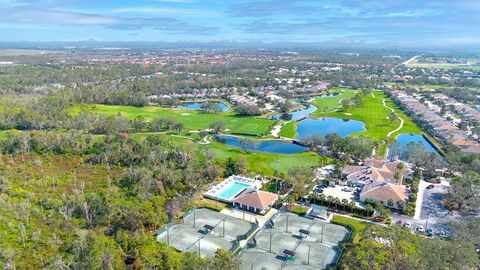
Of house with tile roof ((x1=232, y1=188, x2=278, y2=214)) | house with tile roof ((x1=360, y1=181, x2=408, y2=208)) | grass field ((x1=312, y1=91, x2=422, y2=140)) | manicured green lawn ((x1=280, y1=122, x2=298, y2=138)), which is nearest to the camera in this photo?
house with tile roof ((x1=232, y1=188, x2=278, y2=214))

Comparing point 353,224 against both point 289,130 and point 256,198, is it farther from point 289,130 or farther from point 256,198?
point 289,130

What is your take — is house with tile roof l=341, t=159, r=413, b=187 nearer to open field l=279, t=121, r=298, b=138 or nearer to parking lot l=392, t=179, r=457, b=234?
parking lot l=392, t=179, r=457, b=234

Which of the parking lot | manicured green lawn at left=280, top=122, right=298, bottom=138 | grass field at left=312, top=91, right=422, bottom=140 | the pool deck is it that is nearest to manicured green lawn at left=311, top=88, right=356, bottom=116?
Result: grass field at left=312, top=91, right=422, bottom=140

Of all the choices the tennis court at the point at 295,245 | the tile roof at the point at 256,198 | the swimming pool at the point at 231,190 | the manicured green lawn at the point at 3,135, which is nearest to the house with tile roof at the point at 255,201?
the tile roof at the point at 256,198

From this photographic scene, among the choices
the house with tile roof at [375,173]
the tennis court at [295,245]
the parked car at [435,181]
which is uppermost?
the house with tile roof at [375,173]

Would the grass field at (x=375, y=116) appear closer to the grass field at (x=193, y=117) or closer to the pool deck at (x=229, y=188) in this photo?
the grass field at (x=193, y=117)

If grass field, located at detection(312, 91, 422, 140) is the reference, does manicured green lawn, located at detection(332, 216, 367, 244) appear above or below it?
below

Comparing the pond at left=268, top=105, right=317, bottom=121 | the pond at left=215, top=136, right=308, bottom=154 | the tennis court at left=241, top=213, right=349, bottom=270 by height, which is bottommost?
the pond at left=215, top=136, right=308, bottom=154
